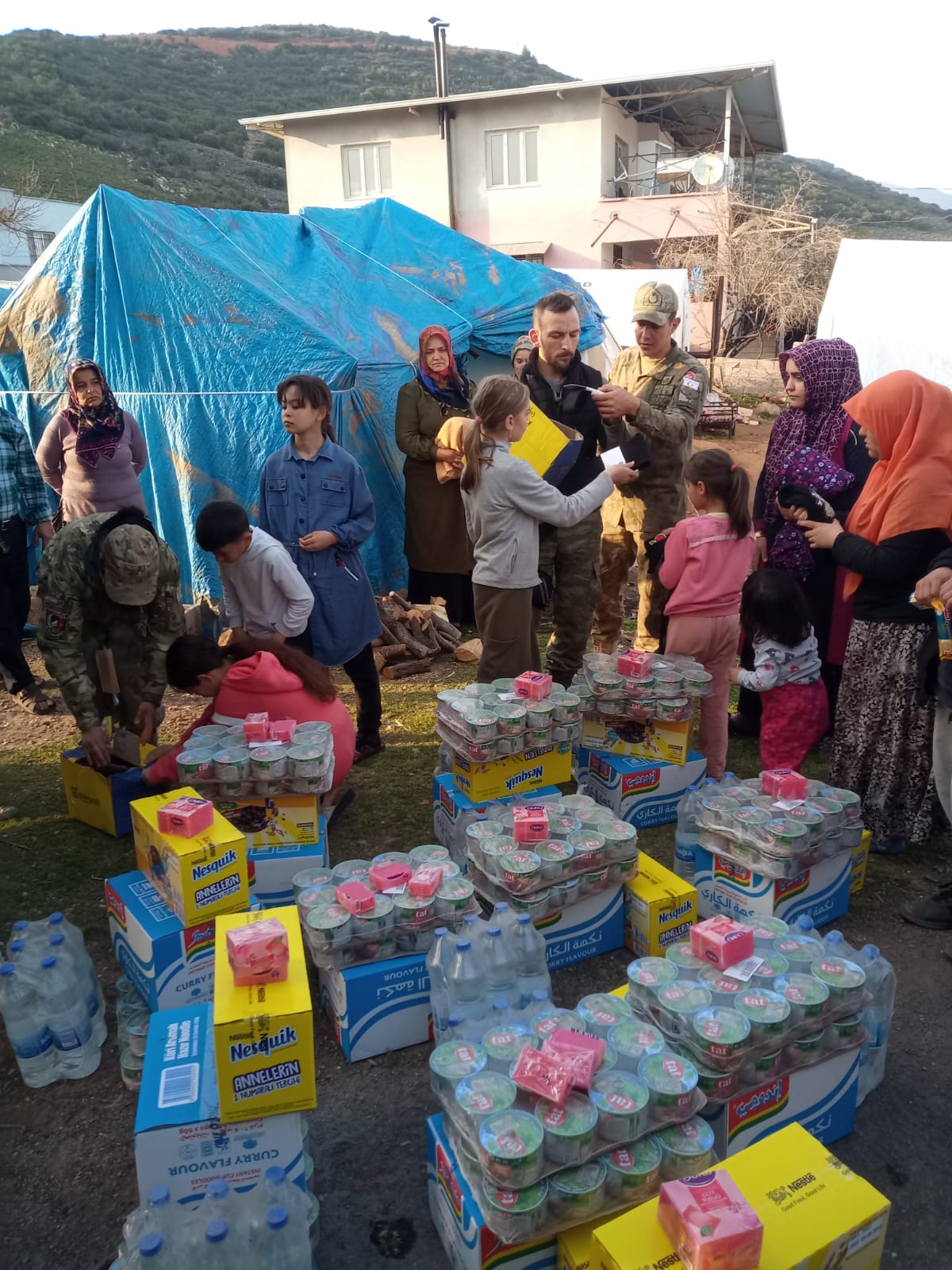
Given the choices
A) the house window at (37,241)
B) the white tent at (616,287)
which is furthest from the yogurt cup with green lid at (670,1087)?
the house window at (37,241)

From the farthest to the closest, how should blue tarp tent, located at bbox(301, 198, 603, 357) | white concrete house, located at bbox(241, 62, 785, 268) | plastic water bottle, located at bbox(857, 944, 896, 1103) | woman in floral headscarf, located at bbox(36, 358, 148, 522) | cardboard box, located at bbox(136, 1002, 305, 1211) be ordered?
white concrete house, located at bbox(241, 62, 785, 268), blue tarp tent, located at bbox(301, 198, 603, 357), woman in floral headscarf, located at bbox(36, 358, 148, 522), plastic water bottle, located at bbox(857, 944, 896, 1103), cardboard box, located at bbox(136, 1002, 305, 1211)

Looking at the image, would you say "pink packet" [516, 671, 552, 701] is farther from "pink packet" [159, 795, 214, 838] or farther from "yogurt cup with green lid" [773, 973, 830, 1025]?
"yogurt cup with green lid" [773, 973, 830, 1025]

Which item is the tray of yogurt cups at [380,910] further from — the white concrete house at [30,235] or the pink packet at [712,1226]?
the white concrete house at [30,235]

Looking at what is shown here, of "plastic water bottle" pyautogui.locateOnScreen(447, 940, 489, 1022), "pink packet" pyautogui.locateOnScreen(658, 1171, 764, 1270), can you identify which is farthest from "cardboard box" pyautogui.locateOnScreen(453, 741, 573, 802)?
"pink packet" pyautogui.locateOnScreen(658, 1171, 764, 1270)

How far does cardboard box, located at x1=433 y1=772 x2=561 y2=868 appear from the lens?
142 inches

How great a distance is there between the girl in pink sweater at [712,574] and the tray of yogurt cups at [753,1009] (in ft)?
6.13

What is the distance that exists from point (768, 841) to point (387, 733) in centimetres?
258

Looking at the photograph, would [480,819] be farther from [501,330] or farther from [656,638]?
[501,330]

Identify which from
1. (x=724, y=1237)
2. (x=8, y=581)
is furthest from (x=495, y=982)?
(x=8, y=581)

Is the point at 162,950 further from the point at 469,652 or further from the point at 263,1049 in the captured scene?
the point at 469,652

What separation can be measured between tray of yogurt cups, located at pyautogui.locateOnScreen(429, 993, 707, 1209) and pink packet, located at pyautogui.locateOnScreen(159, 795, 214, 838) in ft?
3.60

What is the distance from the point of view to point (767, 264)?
2097cm

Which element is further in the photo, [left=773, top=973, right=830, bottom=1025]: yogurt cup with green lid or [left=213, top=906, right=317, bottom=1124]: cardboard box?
[left=773, top=973, right=830, bottom=1025]: yogurt cup with green lid

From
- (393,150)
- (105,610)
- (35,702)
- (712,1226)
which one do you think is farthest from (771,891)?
(393,150)
